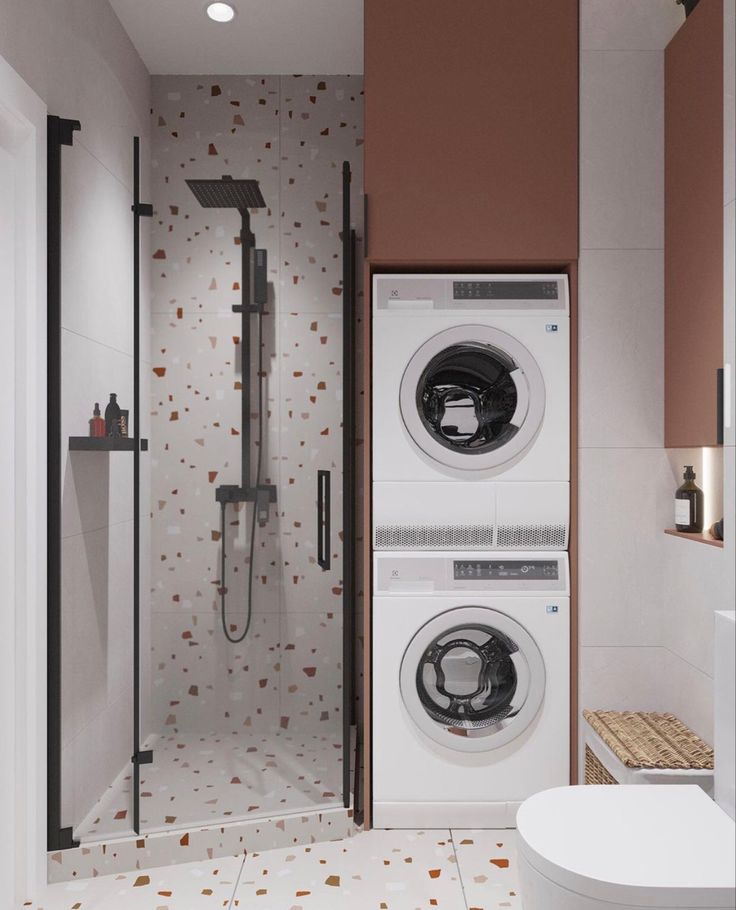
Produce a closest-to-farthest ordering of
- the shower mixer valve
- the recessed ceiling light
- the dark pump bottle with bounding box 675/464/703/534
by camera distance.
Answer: the dark pump bottle with bounding box 675/464/703/534 → the recessed ceiling light → the shower mixer valve

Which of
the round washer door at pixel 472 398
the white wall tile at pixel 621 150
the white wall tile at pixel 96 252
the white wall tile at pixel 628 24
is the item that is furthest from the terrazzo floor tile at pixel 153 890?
the white wall tile at pixel 628 24

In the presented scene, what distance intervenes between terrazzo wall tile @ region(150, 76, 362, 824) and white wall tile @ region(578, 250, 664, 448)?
2.97ft

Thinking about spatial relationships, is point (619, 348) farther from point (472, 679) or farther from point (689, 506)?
point (472, 679)

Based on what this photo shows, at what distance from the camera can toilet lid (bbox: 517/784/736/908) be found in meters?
1.39

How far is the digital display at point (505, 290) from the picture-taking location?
2504 millimetres

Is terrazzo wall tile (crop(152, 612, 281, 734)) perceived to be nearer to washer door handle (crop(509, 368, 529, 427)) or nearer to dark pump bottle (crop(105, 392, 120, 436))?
dark pump bottle (crop(105, 392, 120, 436))

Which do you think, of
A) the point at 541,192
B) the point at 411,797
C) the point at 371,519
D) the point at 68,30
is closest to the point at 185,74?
the point at 68,30

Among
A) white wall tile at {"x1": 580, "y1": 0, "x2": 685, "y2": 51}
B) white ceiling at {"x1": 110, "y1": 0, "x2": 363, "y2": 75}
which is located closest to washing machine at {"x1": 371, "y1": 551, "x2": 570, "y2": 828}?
white wall tile at {"x1": 580, "y1": 0, "x2": 685, "y2": 51}

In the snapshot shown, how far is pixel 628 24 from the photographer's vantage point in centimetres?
245

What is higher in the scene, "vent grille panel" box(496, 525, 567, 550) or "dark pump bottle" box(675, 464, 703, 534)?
"dark pump bottle" box(675, 464, 703, 534)

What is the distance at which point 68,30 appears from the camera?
7.53ft

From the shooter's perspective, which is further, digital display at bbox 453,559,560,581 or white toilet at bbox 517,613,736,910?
digital display at bbox 453,559,560,581

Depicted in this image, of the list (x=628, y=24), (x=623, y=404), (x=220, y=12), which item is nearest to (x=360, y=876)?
(x=623, y=404)

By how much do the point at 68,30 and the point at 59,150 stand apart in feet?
1.45
